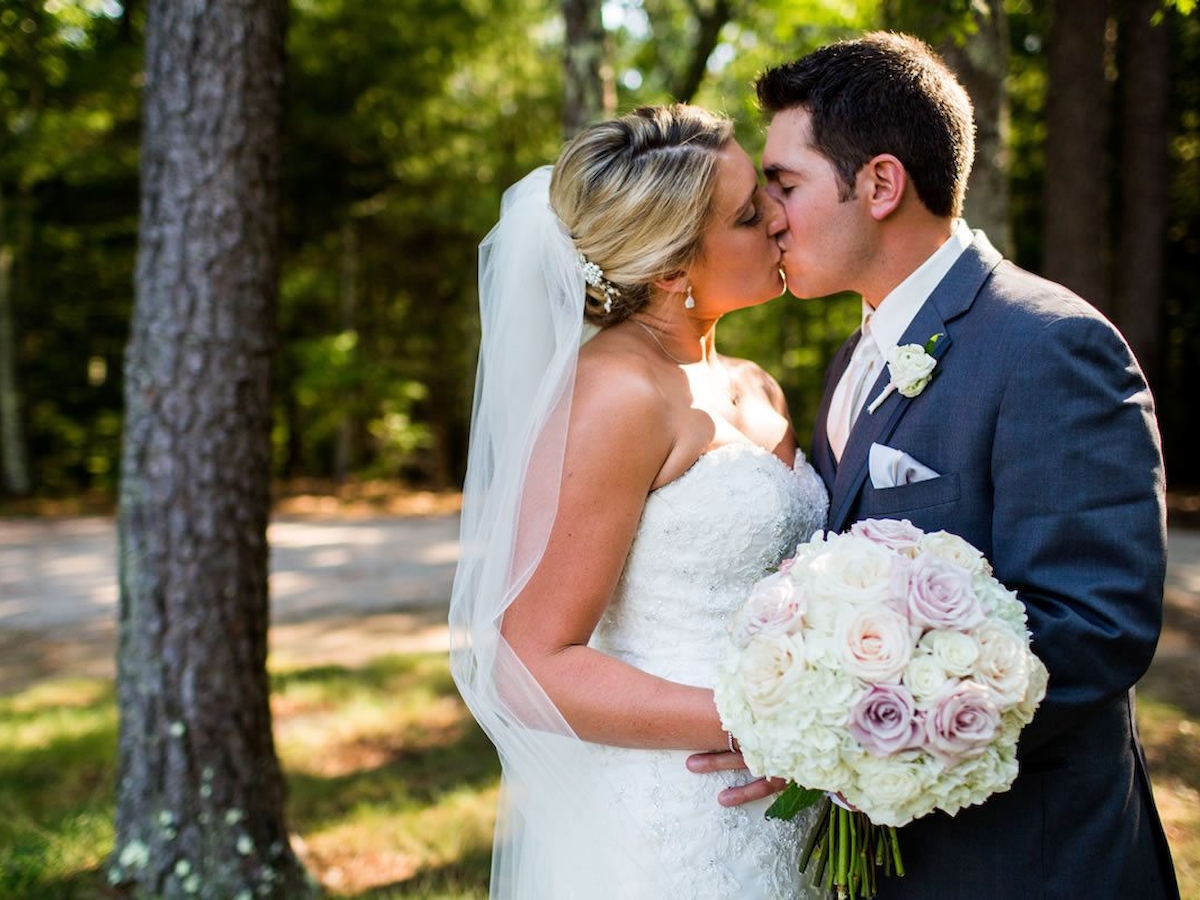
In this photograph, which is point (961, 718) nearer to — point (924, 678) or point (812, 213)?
point (924, 678)

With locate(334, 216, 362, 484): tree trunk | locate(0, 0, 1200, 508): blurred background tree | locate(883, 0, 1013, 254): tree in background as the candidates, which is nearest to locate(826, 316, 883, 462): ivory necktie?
locate(883, 0, 1013, 254): tree in background

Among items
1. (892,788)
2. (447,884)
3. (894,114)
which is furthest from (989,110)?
(447,884)

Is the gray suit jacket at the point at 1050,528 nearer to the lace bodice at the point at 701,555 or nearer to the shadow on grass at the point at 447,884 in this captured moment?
the lace bodice at the point at 701,555

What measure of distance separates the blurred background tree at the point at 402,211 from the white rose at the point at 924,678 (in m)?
8.41

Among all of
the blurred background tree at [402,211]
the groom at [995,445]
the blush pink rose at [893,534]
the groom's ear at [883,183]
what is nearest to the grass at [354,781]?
the groom at [995,445]

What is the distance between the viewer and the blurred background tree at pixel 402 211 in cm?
1255

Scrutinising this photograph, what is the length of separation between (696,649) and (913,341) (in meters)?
0.93

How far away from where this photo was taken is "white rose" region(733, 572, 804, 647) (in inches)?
71.8

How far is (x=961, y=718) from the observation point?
5.49 ft

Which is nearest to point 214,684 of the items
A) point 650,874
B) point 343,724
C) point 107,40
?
point 650,874

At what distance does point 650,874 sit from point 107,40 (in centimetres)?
570

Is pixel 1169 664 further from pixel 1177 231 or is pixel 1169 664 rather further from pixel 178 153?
pixel 1177 231

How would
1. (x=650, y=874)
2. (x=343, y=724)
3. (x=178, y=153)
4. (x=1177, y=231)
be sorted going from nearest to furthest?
(x=650, y=874) → (x=178, y=153) → (x=343, y=724) → (x=1177, y=231)

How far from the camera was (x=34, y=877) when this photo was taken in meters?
4.02
